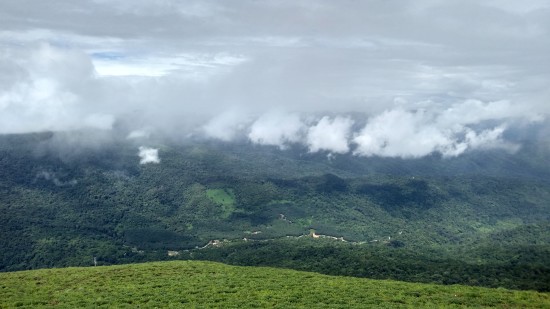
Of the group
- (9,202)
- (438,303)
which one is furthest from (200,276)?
(9,202)

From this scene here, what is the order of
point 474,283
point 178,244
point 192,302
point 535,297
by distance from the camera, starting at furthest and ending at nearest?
point 178,244 < point 474,283 < point 535,297 < point 192,302

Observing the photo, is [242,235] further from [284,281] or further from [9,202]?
[284,281]

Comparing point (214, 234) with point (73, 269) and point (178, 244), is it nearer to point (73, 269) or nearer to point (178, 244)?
point (178, 244)

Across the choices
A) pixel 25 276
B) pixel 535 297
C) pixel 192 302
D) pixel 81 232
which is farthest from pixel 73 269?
pixel 81 232

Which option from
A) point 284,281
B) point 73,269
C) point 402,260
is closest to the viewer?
point 284,281

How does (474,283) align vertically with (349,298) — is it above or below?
below

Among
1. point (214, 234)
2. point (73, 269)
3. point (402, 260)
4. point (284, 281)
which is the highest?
point (284, 281)

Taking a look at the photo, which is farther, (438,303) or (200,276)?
(200,276)
